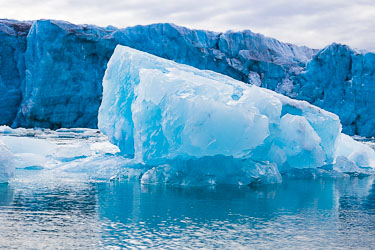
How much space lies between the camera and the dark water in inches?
162

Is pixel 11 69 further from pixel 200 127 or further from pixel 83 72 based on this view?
pixel 200 127

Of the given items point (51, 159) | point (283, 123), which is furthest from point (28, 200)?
point (51, 159)

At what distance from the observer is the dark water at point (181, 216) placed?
4.11 meters

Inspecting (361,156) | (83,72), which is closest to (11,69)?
(83,72)

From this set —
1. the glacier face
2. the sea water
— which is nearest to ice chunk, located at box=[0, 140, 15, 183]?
the sea water

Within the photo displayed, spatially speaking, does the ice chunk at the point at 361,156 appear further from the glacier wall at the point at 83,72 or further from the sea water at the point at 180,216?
the glacier wall at the point at 83,72

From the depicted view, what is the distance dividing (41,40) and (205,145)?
1993 cm

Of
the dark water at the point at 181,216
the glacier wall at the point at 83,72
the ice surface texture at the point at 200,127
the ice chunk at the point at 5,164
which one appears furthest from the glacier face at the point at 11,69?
the dark water at the point at 181,216

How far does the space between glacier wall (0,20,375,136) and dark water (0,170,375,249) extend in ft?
61.2

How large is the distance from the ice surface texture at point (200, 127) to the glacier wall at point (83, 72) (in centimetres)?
1674

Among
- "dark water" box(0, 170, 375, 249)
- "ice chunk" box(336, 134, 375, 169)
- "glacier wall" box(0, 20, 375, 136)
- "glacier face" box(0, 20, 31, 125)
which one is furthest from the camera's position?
"glacier face" box(0, 20, 31, 125)

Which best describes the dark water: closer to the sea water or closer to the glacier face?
the sea water

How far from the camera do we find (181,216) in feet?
17.0

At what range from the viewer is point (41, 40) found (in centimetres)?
2550
